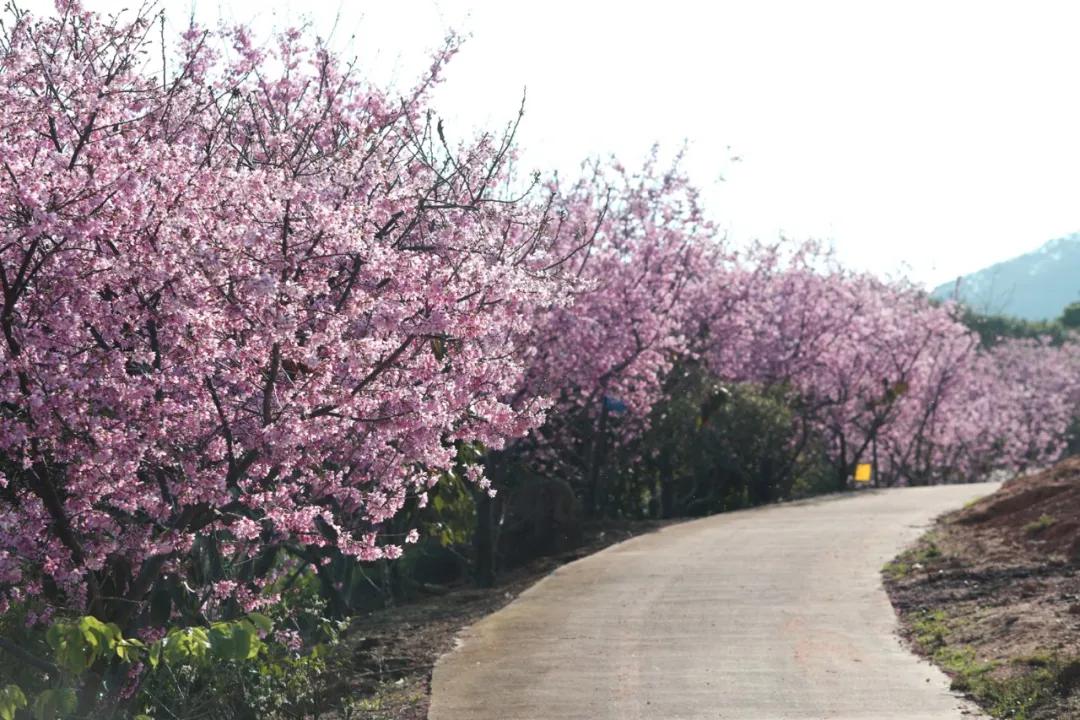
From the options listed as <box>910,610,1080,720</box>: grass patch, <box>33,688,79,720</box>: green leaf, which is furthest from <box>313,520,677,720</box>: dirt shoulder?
<box>910,610,1080,720</box>: grass patch

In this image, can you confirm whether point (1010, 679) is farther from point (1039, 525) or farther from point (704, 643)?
point (1039, 525)

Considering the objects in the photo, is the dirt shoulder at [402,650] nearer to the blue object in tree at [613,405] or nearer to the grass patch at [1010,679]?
the blue object in tree at [613,405]

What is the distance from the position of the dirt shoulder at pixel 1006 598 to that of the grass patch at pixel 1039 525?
11 millimetres

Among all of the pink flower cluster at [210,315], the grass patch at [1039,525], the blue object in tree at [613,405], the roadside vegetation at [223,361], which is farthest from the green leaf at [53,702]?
the blue object in tree at [613,405]

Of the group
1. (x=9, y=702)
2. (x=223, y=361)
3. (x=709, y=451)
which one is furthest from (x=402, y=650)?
(x=709, y=451)

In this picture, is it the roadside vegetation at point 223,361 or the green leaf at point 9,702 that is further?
the roadside vegetation at point 223,361

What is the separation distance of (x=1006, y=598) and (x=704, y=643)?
310cm

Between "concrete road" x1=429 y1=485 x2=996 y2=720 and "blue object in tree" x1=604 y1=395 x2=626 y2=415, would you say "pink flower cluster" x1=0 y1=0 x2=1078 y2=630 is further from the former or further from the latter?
"blue object in tree" x1=604 y1=395 x2=626 y2=415

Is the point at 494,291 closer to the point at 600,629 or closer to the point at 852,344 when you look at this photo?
the point at 600,629

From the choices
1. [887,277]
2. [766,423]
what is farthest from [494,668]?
[887,277]

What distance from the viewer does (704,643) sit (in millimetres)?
11867

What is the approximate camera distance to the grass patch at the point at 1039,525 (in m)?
16.3

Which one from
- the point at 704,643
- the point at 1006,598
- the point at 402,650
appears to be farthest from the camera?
the point at 1006,598

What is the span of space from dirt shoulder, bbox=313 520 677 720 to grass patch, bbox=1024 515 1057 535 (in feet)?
17.8
